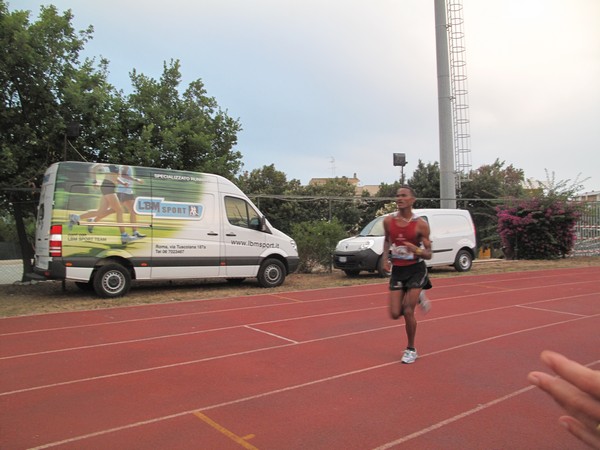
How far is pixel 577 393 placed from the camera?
1.13 meters

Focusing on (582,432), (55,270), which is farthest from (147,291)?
(582,432)

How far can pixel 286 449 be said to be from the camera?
3443mm

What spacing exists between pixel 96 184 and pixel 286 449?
27.0 ft

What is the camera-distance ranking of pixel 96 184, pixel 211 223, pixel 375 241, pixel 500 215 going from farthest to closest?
1. pixel 500 215
2. pixel 375 241
3. pixel 211 223
4. pixel 96 184

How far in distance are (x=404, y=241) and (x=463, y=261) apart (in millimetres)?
11141

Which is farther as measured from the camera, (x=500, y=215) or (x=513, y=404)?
(x=500, y=215)

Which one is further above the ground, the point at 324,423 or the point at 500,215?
the point at 500,215

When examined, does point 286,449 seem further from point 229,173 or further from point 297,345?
point 229,173

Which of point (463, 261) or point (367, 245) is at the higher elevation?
point (367, 245)

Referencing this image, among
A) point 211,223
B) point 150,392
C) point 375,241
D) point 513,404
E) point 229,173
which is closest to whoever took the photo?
point 513,404

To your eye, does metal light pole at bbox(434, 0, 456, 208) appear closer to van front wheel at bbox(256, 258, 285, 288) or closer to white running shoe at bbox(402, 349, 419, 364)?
van front wheel at bbox(256, 258, 285, 288)


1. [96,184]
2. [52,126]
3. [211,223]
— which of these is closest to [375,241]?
[211,223]

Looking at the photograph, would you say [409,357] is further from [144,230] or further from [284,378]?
[144,230]

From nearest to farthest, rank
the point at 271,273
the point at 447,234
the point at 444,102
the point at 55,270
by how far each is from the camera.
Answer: the point at 55,270, the point at 271,273, the point at 447,234, the point at 444,102
